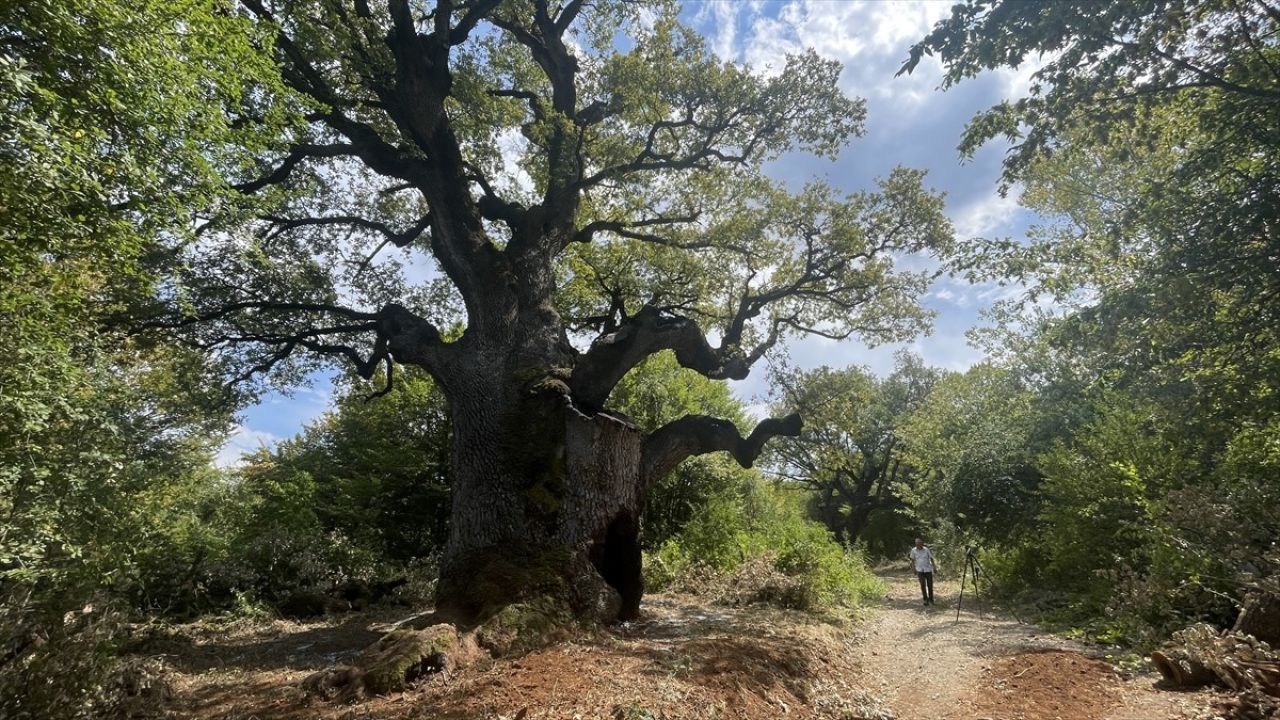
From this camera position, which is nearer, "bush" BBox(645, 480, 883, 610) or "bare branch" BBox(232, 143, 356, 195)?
"bare branch" BBox(232, 143, 356, 195)

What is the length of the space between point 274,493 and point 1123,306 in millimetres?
14290

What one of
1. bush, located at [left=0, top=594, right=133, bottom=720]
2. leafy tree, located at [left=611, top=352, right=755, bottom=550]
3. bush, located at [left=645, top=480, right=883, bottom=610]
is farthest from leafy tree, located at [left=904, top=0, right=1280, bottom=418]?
leafy tree, located at [left=611, top=352, right=755, bottom=550]

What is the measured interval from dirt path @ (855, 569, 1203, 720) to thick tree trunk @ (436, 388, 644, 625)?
3151 millimetres

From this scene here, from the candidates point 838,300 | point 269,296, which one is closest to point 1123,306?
point 838,300

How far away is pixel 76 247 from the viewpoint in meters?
3.77

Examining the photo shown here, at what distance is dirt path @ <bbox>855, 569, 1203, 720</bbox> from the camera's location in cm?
496

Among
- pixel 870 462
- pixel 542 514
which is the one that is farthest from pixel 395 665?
pixel 870 462

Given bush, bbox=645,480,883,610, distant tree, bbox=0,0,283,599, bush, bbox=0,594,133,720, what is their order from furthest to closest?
bush, bbox=645,480,883,610, distant tree, bbox=0,0,283,599, bush, bbox=0,594,133,720

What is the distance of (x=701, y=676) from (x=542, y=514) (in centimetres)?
259

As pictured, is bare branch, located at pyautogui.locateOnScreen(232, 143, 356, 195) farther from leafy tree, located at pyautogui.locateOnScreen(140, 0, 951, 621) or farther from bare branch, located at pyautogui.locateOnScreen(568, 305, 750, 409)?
bare branch, located at pyautogui.locateOnScreen(568, 305, 750, 409)

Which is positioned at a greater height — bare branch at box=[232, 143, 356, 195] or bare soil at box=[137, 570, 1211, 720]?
bare branch at box=[232, 143, 356, 195]

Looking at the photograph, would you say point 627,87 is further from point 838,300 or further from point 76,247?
point 76,247

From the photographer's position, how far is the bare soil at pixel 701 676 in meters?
3.96

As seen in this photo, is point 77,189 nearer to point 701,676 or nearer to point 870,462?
point 701,676
